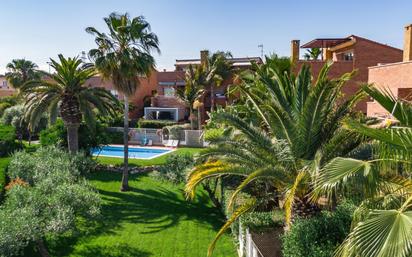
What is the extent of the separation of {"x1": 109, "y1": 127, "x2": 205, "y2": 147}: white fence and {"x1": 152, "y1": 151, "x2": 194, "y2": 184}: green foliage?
46.9ft

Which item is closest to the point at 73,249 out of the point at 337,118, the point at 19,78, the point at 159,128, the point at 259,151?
the point at 259,151

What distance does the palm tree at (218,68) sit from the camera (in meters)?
37.7

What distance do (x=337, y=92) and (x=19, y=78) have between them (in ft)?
163

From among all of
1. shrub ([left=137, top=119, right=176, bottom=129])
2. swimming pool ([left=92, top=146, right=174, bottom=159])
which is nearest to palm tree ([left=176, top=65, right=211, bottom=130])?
shrub ([left=137, top=119, right=176, bottom=129])

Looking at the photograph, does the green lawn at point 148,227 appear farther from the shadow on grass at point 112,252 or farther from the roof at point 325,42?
the roof at point 325,42

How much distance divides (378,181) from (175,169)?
13.8m

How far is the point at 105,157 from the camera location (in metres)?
28.8

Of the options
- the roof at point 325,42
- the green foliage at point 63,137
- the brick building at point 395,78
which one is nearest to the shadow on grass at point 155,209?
the green foliage at point 63,137

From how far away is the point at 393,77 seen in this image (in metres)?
17.1

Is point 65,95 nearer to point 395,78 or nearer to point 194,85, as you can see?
point 395,78

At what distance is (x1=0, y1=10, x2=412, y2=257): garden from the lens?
513cm

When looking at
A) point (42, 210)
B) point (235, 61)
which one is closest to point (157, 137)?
point (235, 61)

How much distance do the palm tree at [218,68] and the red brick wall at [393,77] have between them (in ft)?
65.8

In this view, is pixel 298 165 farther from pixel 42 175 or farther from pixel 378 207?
pixel 42 175
